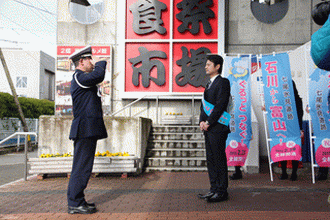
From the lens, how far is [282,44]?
11133 mm

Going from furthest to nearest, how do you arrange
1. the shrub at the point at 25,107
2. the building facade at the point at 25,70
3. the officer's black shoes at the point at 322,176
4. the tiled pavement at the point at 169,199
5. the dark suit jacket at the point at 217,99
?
the building facade at the point at 25,70 < the shrub at the point at 25,107 < the officer's black shoes at the point at 322,176 < the dark suit jacket at the point at 217,99 < the tiled pavement at the point at 169,199

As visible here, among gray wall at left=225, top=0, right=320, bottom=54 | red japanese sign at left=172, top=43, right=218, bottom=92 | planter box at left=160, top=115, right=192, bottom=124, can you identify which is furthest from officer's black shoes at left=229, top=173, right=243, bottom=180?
gray wall at left=225, top=0, right=320, bottom=54

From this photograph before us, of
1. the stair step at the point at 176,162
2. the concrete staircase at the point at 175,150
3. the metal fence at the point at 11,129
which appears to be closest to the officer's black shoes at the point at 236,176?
the concrete staircase at the point at 175,150

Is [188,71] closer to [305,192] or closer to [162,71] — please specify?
[162,71]

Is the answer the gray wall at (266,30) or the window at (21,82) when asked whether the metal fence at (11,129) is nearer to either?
the gray wall at (266,30)

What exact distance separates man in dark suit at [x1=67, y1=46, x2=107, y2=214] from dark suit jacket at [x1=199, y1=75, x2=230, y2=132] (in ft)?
4.68

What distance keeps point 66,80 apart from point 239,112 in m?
6.79

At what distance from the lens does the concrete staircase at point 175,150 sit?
25.8 feet

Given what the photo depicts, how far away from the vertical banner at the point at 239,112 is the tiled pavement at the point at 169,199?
54cm

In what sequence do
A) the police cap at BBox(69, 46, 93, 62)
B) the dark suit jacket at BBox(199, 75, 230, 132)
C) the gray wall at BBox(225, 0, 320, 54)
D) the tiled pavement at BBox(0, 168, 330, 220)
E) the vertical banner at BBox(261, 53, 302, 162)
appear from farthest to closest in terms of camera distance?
the gray wall at BBox(225, 0, 320, 54), the vertical banner at BBox(261, 53, 302, 162), the dark suit jacket at BBox(199, 75, 230, 132), the police cap at BBox(69, 46, 93, 62), the tiled pavement at BBox(0, 168, 330, 220)

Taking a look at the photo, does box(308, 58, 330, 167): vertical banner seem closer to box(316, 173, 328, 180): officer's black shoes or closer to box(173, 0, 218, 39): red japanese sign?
box(316, 173, 328, 180): officer's black shoes

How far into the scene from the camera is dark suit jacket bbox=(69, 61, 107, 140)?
3.90 meters

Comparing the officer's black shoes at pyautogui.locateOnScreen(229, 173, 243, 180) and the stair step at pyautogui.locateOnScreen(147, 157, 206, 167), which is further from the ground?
the stair step at pyautogui.locateOnScreen(147, 157, 206, 167)

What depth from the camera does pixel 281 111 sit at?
20.6ft
